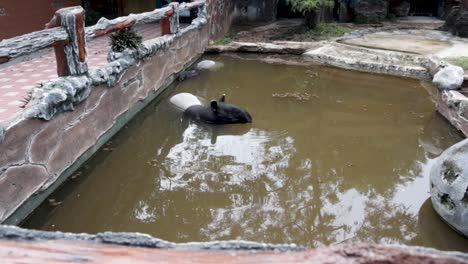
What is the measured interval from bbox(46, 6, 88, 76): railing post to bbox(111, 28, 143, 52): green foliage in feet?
4.53

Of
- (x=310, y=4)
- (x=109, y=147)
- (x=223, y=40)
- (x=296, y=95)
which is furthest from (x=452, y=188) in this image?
(x=223, y=40)

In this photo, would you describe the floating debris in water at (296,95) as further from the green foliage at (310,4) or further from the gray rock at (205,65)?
the green foliage at (310,4)

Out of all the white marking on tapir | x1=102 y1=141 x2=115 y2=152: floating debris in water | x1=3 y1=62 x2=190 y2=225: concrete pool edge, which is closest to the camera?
x1=3 y1=62 x2=190 y2=225: concrete pool edge

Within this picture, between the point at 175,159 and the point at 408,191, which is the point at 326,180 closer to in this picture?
the point at 408,191

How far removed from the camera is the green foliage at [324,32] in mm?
12898

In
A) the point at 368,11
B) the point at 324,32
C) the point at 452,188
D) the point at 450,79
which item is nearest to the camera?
the point at 452,188

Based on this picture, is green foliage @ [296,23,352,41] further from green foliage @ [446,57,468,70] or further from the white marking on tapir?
the white marking on tapir

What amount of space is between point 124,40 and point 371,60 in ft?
20.7

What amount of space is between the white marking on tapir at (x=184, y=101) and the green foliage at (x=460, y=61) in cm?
579

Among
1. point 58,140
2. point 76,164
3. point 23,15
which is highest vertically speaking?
point 23,15

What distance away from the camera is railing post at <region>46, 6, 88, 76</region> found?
4734 millimetres

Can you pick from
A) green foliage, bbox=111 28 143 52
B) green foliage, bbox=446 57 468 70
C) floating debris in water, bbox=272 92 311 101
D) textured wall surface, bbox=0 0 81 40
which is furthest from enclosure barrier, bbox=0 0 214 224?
green foliage, bbox=446 57 468 70

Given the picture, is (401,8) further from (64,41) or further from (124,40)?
(64,41)

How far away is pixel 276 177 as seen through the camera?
16.5 ft
